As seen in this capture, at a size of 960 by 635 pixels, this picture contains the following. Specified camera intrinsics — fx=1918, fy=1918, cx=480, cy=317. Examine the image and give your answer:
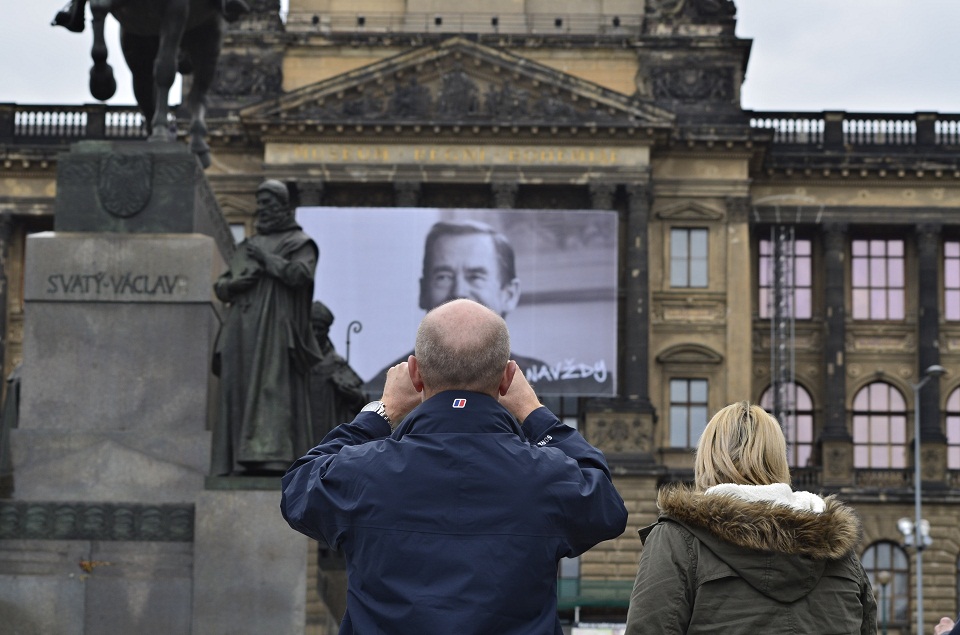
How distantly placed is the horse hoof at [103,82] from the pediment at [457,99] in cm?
4362

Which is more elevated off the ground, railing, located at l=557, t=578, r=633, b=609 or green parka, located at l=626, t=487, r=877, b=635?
green parka, located at l=626, t=487, r=877, b=635

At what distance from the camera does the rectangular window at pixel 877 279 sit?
58156 millimetres

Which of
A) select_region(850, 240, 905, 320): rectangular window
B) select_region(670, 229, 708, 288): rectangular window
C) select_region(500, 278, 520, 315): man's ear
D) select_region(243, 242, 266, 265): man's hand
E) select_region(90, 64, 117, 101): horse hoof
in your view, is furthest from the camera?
select_region(850, 240, 905, 320): rectangular window

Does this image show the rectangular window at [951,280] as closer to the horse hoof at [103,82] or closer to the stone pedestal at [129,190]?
the horse hoof at [103,82]

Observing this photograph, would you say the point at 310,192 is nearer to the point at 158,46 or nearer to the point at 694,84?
the point at 694,84

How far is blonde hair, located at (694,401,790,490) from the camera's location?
5.28m

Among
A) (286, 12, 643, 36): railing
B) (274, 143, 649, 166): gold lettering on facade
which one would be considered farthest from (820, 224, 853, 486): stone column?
(286, 12, 643, 36): railing

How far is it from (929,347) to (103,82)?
159 ft

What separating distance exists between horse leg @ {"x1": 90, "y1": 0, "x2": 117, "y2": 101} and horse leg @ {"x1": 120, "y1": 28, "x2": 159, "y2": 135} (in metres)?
0.14

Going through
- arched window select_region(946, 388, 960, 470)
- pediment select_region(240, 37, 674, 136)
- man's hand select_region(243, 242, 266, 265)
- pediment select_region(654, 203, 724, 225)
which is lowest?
arched window select_region(946, 388, 960, 470)

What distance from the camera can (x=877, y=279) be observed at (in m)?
58.7

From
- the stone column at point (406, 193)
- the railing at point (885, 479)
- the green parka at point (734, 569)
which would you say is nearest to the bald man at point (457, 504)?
the green parka at point (734, 569)

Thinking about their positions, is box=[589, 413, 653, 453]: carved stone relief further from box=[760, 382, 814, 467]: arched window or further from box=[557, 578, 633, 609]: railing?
box=[760, 382, 814, 467]: arched window

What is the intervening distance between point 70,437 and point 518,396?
4.98 m
